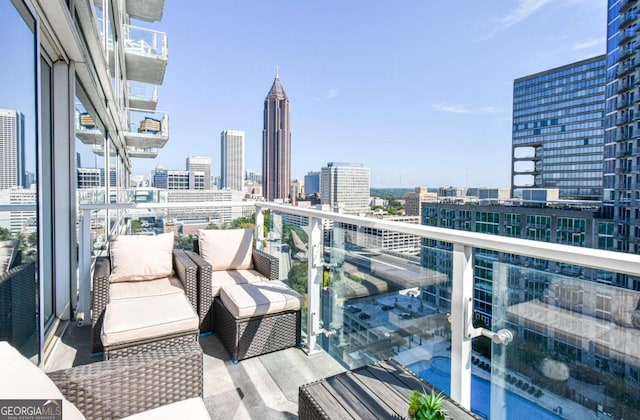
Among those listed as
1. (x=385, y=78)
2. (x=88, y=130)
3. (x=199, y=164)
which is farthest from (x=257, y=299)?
(x=385, y=78)

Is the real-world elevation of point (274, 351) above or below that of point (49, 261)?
below

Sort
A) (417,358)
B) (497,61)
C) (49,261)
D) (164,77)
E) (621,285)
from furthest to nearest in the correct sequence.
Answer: (497,61), (164,77), (49,261), (417,358), (621,285)

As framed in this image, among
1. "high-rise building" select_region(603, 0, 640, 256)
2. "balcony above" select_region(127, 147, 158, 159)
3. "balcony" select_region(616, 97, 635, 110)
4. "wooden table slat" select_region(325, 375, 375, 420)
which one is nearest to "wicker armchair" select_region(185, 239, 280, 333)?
"wooden table slat" select_region(325, 375, 375, 420)

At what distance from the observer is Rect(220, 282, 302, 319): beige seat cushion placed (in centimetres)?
260

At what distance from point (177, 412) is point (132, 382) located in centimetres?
24

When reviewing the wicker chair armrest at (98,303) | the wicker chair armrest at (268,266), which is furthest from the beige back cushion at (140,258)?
the wicker chair armrest at (268,266)

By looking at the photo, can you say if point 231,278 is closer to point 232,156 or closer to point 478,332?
point 478,332

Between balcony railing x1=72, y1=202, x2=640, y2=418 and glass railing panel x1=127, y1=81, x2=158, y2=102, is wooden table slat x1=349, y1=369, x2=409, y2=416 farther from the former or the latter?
glass railing panel x1=127, y1=81, x2=158, y2=102

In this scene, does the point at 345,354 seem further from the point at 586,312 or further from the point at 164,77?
the point at 164,77

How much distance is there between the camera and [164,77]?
35.9 ft

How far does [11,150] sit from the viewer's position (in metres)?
1.93

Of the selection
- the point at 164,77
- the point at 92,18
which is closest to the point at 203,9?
the point at 164,77

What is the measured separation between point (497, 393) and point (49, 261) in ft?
11.2

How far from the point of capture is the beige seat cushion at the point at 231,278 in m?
3.04
